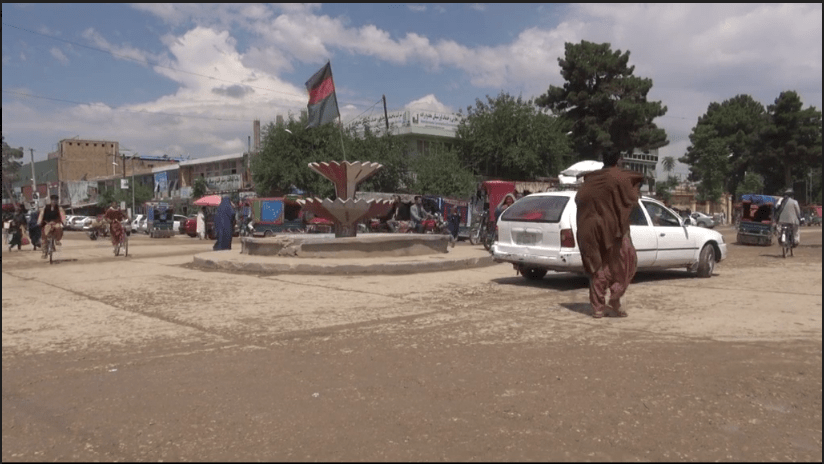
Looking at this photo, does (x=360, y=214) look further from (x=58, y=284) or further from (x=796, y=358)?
(x=796, y=358)

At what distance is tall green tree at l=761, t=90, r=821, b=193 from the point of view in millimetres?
53938

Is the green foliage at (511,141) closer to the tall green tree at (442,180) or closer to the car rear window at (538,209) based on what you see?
the tall green tree at (442,180)

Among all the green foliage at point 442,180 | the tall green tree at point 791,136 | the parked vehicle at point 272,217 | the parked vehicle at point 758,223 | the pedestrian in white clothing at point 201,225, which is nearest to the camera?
the parked vehicle at point 758,223

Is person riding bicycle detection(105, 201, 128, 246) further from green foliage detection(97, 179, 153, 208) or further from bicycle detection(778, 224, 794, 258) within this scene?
green foliage detection(97, 179, 153, 208)

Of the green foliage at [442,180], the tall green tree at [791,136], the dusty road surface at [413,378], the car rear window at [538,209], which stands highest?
the tall green tree at [791,136]

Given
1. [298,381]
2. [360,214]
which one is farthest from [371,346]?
[360,214]

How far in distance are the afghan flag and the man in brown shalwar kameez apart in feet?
47.6

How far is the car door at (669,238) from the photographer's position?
1041cm

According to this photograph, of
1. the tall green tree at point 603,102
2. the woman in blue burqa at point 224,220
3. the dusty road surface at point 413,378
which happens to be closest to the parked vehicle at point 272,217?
the woman in blue burqa at point 224,220

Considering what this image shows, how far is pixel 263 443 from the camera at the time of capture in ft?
11.3

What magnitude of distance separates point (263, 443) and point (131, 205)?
234 ft

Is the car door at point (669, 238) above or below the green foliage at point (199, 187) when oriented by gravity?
below

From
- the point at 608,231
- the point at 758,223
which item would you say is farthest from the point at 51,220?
the point at 758,223

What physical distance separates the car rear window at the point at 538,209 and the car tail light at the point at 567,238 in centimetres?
25
